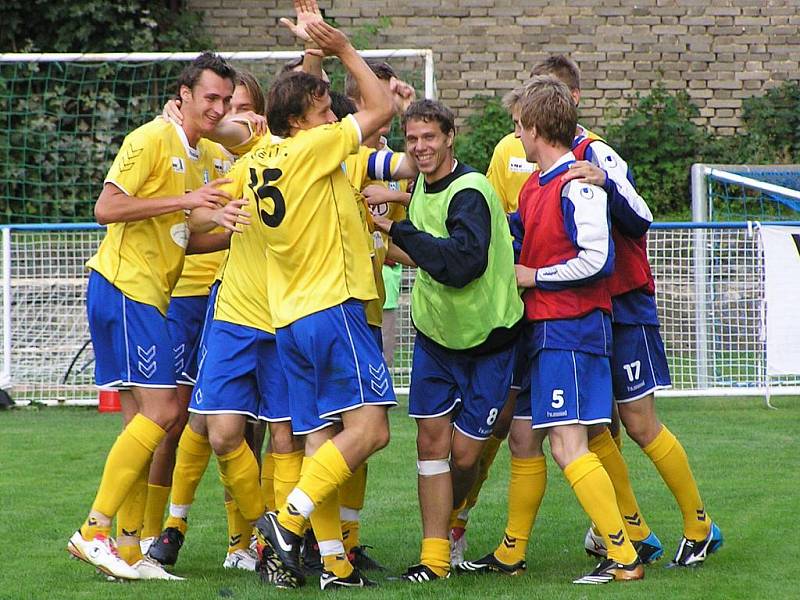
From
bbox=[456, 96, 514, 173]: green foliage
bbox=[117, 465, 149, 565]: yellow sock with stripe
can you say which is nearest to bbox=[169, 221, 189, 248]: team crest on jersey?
bbox=[117, 465, 149, 565]: yellow sock with stripe

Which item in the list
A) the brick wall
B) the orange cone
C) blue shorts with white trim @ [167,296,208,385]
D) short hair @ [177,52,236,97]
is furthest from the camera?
the brick wall

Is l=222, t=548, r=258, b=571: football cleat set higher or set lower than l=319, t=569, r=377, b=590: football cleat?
lower

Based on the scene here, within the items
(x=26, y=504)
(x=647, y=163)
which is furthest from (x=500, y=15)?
(x=26, y=504)

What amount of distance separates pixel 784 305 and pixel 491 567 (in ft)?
19.2

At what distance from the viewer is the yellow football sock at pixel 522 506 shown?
17.2 feet

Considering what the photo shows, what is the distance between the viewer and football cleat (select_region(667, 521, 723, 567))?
5270 mm

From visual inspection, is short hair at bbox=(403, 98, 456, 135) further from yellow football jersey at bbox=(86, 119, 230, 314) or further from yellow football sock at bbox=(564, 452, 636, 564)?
yellow football sock at bbox=(564, 452, 636, 564)

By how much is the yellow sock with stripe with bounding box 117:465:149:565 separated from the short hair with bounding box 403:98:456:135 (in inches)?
74.1

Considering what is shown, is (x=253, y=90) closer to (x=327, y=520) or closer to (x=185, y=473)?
(x=185, y=473)

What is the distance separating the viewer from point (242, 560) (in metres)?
5.56

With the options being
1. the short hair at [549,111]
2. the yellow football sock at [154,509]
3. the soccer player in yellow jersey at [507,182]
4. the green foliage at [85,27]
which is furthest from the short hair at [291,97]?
the green foliage at [85,27]

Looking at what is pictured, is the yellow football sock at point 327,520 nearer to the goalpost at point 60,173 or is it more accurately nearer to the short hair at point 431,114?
the short hair at point 431,114

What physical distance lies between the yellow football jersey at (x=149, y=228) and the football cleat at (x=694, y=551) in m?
2.46

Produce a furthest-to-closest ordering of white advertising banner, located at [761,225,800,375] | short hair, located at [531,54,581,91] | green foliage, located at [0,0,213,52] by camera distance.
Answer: green foliage, located at [0,0,213,52]
white advertising banner, located at [761,225,800,375]
short hair, located at [531,54,581,91]
